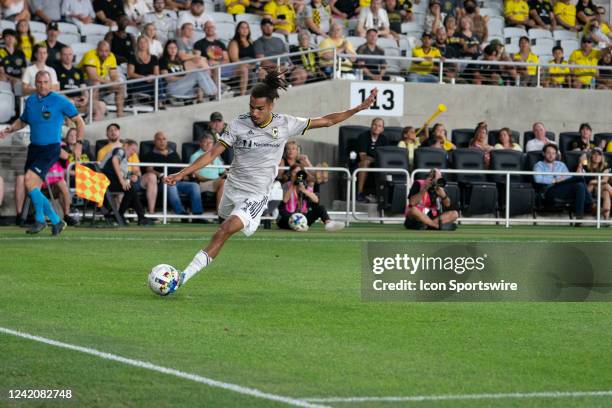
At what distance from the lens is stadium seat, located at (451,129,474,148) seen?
25.9 metres

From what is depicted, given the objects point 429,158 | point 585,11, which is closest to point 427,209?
point 429,158

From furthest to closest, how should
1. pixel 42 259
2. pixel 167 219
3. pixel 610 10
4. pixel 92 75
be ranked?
pixel 610 10 < pixel 92 75 < pixel 167 219 < pixel 42 259

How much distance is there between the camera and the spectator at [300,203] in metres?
20.1

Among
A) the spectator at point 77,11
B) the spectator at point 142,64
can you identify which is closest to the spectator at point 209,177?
the spectator at point 142,64

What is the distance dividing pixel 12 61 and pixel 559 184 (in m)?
10.6

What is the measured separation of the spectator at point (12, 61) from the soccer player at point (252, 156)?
40.1 feet

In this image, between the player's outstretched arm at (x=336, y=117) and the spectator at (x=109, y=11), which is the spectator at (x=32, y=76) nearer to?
the spectator at (x=109, y=11)

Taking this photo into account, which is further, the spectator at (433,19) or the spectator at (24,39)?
the spectator at (433,19)

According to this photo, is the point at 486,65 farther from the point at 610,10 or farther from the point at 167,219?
the point at 167,219

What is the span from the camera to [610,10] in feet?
106

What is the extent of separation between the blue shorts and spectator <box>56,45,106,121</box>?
585cm

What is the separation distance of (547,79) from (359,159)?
6.85 metres

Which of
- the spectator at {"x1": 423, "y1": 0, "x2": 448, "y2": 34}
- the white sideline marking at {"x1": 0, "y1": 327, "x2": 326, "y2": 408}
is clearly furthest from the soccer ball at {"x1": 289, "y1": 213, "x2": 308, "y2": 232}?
the white sideline marking at {"x1": 0, "y1": 327, "x2": 326, "y2": 408}

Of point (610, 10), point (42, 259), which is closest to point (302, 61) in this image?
point (610, 10)
